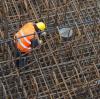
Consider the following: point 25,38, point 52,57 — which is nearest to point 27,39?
point 25,38

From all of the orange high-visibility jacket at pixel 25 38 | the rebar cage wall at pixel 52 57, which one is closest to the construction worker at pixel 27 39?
the orange high-visibility jacket at pixel 25 38

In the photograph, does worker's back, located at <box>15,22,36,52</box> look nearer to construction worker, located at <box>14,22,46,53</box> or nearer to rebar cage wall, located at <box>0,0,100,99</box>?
construction worker, located at <box>14,22,46,53</box>

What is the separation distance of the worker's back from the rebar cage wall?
0.49ft

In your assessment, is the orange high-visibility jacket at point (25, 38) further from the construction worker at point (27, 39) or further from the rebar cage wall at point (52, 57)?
the rebar cage wall at point (52, 57)

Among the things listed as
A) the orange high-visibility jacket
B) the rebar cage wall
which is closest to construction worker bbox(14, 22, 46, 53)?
the orange high-visibility jacket

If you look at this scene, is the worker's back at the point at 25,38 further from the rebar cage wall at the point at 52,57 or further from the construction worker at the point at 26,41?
the rebar cage wall at the point at 52,57

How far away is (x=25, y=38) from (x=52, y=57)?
81 cm

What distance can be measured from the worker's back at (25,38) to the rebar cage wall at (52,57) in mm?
150

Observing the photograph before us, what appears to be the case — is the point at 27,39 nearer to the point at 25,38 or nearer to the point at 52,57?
the point at 25,38

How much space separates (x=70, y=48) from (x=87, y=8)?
1483 millimetres

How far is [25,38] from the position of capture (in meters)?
6.96

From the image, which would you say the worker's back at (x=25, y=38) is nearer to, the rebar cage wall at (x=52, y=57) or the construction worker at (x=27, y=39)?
the construction worker at (x=27, y=39)

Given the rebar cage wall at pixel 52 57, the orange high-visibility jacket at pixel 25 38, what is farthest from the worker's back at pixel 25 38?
the rebar cage wall at pixel 52 57

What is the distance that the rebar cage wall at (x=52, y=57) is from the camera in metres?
6.95
